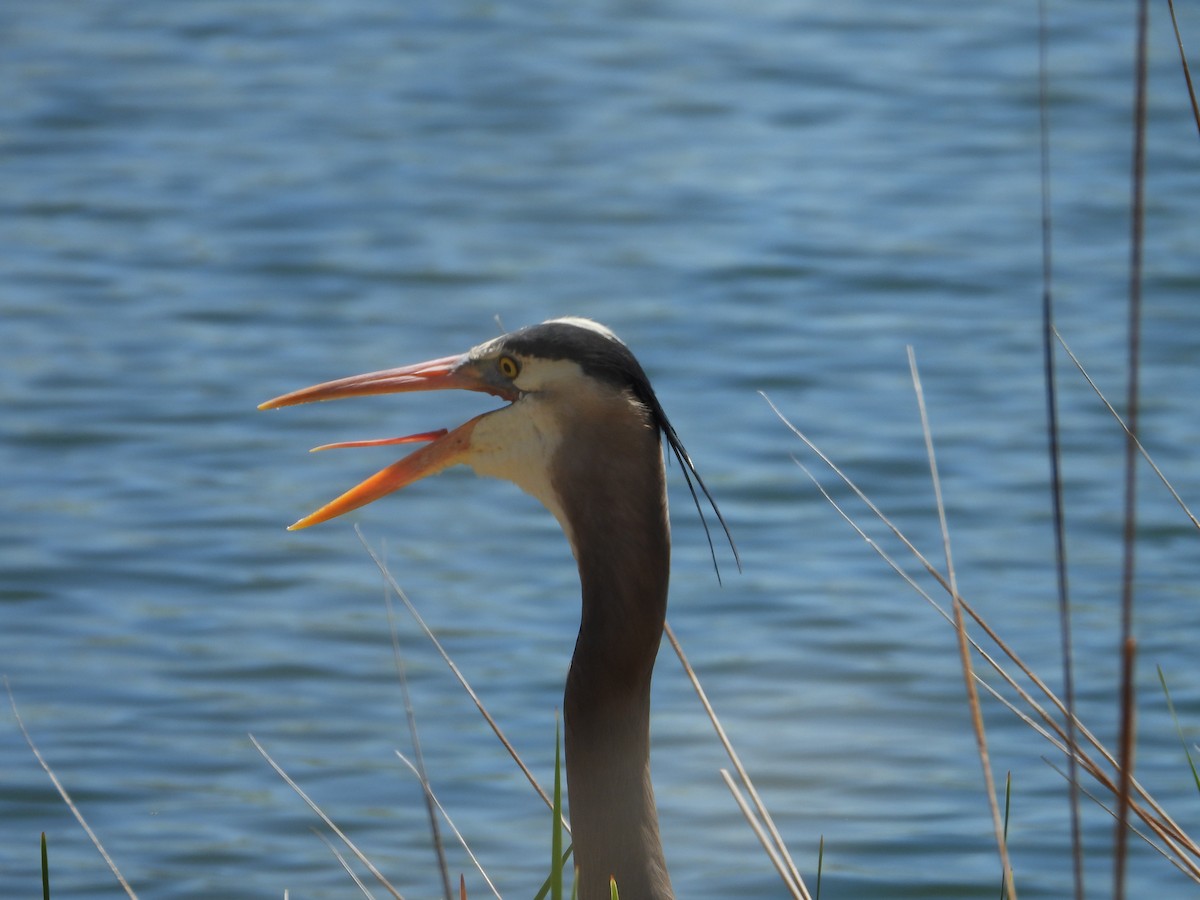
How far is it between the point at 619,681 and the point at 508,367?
58 cm

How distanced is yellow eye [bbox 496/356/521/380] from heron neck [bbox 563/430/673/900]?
0.92ft

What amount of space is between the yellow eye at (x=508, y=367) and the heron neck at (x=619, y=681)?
0.92 ft

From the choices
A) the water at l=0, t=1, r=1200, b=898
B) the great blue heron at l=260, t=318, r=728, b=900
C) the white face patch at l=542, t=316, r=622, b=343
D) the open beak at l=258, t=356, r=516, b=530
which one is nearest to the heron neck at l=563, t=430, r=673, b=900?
the great blue heron at l=260, t=318, r=728, b=900

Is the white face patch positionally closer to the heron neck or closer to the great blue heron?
the great blue heron

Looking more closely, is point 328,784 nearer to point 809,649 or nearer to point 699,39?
point 809,649

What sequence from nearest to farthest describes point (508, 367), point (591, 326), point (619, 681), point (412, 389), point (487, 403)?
point (619, 681), point (591, 326), point (508, 367), point (412, 389), point (487, 403)

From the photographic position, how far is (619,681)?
10.5ft

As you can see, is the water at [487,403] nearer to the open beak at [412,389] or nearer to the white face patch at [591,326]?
the open beak at [412,389]

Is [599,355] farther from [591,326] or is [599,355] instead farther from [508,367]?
[508,367]

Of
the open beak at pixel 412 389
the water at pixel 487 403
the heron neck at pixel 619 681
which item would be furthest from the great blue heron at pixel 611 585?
the water at pixel 487 403

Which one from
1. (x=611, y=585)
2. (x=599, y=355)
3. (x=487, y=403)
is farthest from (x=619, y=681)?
(x=487, y=403)

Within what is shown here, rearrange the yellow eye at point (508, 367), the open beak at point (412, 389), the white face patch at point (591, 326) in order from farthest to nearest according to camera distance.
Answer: the open beak at point (412, 389), the yellow eye at point (508, 367), the white face patch at point (591, 326)

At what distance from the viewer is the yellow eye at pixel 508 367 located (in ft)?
11.2

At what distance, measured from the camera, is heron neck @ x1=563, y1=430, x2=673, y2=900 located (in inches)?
126
